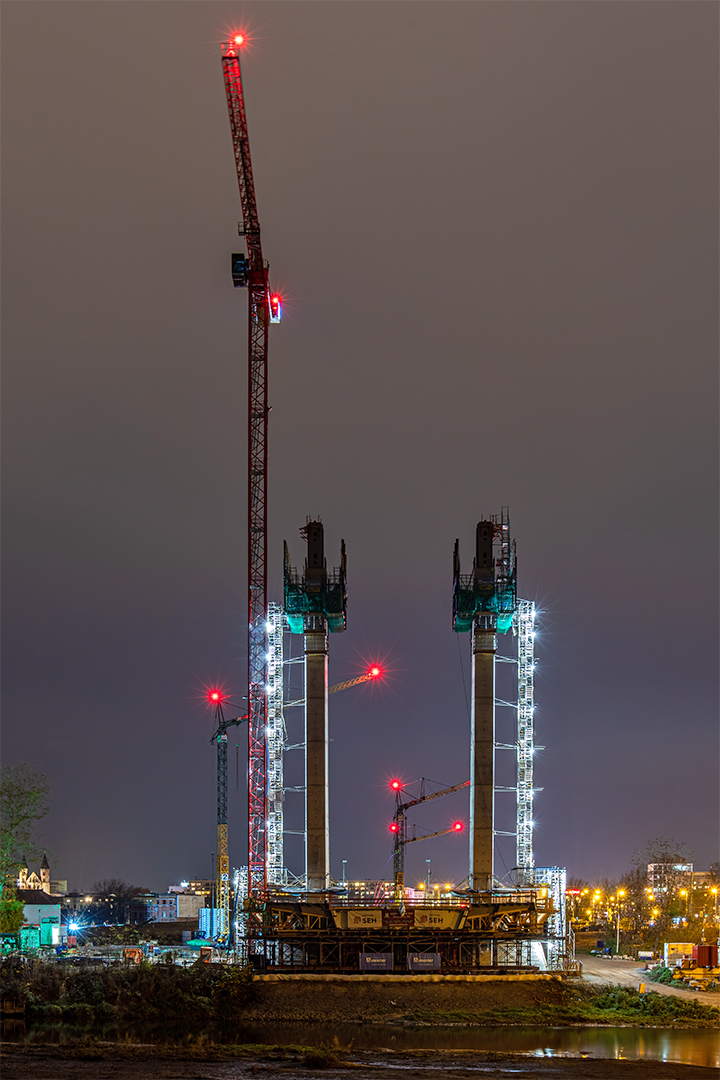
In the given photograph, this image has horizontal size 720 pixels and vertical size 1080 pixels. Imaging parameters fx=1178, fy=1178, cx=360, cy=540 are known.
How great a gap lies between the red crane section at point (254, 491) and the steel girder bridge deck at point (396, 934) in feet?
25.5

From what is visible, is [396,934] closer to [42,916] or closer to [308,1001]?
[308,1001]

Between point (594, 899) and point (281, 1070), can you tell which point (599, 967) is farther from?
point (594, 899)

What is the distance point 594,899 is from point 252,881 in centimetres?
6977

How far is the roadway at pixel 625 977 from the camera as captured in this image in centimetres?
7012

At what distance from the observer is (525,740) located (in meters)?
87.6

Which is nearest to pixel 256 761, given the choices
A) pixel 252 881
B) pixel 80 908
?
pixel 252 881

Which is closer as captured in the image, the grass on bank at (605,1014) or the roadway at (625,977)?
the grass on bank at (605,1014)

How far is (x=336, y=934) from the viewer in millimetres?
74188

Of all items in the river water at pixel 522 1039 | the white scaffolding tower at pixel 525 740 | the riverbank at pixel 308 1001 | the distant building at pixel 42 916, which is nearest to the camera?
the river water at pixel 522 1039

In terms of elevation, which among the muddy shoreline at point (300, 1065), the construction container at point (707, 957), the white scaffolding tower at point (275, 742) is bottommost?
the construction container at point (707, 957)

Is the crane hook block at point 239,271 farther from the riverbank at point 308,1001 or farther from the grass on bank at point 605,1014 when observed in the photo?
the grass on bank at point 605,1014

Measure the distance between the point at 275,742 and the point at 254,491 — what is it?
20588 mm

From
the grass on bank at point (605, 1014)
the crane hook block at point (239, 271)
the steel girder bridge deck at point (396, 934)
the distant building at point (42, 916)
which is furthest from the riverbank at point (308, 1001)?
the crane hook block at point (239, 271)

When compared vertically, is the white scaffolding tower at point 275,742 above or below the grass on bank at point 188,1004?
above
